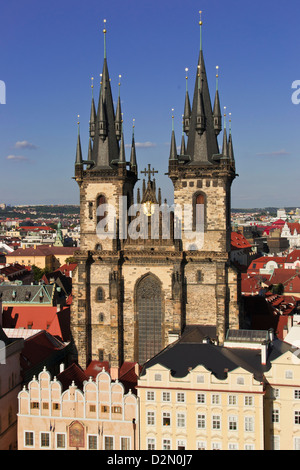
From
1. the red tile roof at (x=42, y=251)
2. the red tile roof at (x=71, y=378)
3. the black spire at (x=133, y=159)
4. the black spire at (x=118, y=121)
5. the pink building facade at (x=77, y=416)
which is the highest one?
the black spire at (x=118, y=121)

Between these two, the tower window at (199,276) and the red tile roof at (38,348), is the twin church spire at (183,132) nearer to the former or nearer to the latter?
the tower window at (199,276)

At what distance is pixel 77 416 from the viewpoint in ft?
139

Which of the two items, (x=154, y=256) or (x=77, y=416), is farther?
(x=154, y=256)

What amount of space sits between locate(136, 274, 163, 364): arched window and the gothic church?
0.10m

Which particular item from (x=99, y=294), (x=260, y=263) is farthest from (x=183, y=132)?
(x=260, y=263)

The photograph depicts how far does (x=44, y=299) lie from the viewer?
79.0m

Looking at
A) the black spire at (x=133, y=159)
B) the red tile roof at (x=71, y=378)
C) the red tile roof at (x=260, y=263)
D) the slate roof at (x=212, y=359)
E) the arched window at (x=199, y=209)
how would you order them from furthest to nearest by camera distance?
the red tile roof at (x=260, y=263), the black spire at (x=133, y=159), the arched window at (x=199, y=209), the red tile roof at (x=71, y=378), the slate roof at (x=212, y=359)

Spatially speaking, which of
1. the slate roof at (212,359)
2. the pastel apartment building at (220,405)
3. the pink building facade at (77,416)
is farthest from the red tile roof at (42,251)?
the pastel apartment building at (220,405)

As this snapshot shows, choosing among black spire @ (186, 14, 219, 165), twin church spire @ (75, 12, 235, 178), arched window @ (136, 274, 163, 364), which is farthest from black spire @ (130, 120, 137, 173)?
arched window @ (136, 274, 163, 364)

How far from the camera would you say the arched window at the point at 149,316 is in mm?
56875

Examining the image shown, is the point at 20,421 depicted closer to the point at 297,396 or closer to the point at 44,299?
the point at 297,396

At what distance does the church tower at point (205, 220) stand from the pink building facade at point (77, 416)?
1558cm

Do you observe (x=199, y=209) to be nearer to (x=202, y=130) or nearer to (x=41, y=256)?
(x=202, y=130)

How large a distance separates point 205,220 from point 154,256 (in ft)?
20.1
